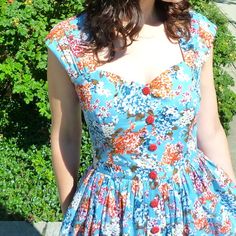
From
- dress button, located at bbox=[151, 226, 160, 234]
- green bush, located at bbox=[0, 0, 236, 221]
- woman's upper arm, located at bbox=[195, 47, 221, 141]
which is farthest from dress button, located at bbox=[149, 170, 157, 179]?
green bush, located at bbox=[0, 0, 236, 221]

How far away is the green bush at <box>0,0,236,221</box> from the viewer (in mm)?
4168

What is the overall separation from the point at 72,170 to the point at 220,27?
466 centimetres

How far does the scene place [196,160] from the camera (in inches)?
78.3

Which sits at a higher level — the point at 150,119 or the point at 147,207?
the point at 150,119

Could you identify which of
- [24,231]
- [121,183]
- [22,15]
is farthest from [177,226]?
[22,15]

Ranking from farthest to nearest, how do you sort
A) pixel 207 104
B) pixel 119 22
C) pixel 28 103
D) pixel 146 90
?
1. pixel 28 103
2. pixel 207 104
3. pixel 119 22
4. pixel 146 90

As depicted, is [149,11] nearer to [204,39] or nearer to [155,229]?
[204,39]

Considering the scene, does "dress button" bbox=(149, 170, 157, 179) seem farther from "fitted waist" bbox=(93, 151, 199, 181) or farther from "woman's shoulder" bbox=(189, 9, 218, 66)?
"woman's shoulder" bbox=(189, 9, 218, 66)

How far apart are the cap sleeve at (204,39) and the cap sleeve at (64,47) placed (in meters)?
0.40

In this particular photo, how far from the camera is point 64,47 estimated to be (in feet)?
6.07

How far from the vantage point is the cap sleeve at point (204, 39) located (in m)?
1.93

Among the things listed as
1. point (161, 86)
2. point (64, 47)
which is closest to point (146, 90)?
point (161, 86)

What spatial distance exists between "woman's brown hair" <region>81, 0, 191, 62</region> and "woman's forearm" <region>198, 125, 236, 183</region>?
1.20 ft

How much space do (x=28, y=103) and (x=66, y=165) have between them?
2.51 m
